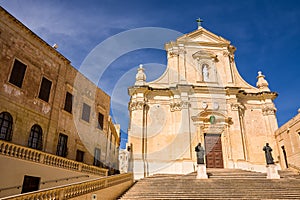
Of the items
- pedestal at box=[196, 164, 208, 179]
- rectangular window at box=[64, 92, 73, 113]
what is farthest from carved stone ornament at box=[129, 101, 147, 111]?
pedestal at box=[196, 164, 208, 179]

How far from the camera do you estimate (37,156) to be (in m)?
10.8

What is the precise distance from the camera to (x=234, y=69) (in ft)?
78.4

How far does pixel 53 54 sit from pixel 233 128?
47.7 feet

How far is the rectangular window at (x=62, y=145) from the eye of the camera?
560 inches

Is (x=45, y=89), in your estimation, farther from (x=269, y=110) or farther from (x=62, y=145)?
(x=269, y=110)

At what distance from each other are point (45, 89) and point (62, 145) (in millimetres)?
3385

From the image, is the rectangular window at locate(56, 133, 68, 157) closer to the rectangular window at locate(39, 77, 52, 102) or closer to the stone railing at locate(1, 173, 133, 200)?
the rectangular window at locate(39, 77, 52, 102)

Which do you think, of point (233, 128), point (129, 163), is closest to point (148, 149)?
point (129, 163)

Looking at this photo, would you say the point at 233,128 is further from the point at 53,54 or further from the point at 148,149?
the point at 53,54

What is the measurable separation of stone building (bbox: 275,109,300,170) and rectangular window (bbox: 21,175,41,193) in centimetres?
1613

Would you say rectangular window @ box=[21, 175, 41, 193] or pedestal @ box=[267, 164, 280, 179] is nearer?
rectangular window @ box=[21, 175, 41, 193]

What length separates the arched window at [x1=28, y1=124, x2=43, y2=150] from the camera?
12527 mm

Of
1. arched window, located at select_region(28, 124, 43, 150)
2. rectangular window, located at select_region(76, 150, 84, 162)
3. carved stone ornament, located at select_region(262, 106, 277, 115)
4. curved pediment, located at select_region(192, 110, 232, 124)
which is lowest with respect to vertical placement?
rectangular window, located at select_region(76, 150, 84, 162)

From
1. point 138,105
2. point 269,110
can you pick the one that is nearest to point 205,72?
point 269,110
